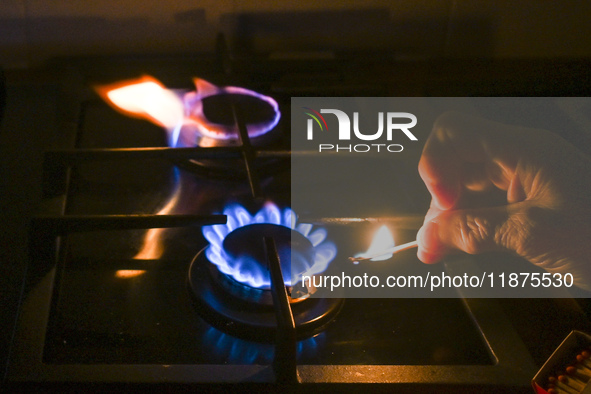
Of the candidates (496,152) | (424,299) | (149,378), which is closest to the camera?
(149,378)

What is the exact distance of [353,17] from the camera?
83cm

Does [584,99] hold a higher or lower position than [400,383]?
higher

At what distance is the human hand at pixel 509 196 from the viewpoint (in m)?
0.56

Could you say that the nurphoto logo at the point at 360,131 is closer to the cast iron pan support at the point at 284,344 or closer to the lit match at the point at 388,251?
the lit match at the point at 388,251

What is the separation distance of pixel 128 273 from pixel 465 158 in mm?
483

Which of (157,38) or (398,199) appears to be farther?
(157,38)

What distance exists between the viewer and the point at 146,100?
0.81 meters

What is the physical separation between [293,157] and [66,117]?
0.35m

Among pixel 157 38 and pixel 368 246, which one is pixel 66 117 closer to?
pixel 157 38

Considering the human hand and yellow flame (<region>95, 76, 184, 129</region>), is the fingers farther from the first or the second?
yellow flame (<region>95, 76, 184, 129</region>)

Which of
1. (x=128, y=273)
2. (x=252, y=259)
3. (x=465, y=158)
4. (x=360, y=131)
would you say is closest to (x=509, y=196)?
(x=465, y=158)

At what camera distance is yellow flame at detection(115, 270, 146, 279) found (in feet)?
1.77

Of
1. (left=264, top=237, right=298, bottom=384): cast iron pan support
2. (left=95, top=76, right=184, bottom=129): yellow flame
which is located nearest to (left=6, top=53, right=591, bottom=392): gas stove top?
(left=264, top=237, right=298, bottom=384): cast iron pan support

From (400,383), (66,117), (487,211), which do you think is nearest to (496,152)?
(487,211)
